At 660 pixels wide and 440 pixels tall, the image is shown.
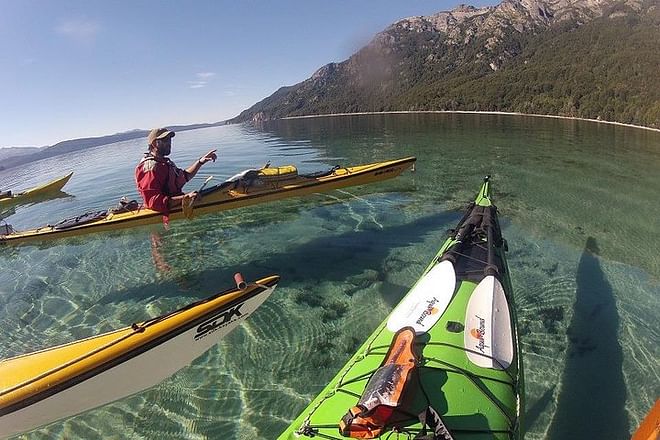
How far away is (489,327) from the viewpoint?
15.4 feet

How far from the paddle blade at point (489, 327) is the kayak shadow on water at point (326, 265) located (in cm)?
273

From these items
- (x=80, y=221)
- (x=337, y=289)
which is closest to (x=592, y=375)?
(x=337, y=289)

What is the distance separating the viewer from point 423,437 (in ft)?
9.45

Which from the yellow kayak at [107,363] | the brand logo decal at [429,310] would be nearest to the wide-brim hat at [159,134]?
the yellow kayak at [107,363]

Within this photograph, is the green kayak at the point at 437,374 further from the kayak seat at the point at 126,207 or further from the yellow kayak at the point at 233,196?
the kayak seat at the point at 126,207

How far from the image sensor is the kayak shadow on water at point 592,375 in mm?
4961

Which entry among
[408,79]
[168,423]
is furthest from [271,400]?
[408,79]

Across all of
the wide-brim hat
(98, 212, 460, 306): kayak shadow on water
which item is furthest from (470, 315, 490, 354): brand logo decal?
the wide-brim hat

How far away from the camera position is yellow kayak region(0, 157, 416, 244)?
965 cm

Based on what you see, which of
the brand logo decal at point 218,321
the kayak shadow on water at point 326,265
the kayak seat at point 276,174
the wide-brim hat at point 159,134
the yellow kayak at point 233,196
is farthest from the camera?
the kayak seat at point 276,174

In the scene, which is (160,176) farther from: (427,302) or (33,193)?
(33,193)

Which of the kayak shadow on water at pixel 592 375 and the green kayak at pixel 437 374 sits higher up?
the green kayak at pixel 437 374

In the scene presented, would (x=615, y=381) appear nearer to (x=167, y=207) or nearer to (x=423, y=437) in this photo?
(x=423, y=437)

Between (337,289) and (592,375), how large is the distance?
A: 16.3 feet
